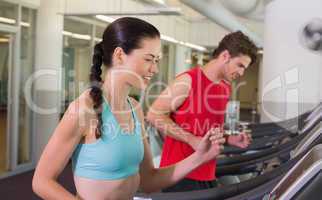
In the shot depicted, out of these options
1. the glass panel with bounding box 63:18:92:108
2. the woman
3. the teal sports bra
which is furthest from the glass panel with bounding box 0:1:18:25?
the teal sports bra

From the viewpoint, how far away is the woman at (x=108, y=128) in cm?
111

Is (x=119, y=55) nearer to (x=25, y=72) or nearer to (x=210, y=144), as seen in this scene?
(x=210, y=144)

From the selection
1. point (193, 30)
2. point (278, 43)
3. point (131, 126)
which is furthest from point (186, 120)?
point (193, 30)

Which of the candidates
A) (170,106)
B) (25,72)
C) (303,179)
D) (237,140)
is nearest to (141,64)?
(303,179)

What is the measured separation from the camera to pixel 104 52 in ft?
4.28

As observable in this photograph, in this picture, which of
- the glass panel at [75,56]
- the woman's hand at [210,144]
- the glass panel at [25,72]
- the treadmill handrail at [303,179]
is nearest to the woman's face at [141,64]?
the woman's hand at [210,144]

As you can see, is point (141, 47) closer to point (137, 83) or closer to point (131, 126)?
point (137, 83)

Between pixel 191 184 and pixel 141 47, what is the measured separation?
118 centimetres

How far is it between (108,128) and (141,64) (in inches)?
8.4

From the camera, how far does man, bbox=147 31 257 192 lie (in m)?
2.17

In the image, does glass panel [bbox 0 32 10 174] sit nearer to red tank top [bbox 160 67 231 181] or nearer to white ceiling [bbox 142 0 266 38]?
white ceiling [bbox 142 0 266 38]

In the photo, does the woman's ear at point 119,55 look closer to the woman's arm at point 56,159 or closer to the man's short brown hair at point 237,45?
the woman's arm at point 56,159

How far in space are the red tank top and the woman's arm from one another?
1.13 metres

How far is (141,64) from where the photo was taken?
124 centimetres
